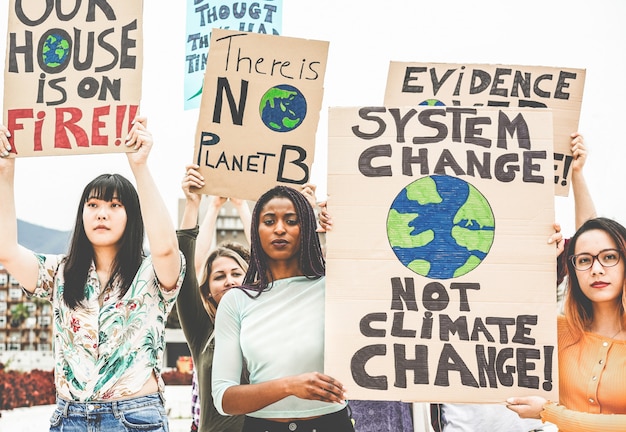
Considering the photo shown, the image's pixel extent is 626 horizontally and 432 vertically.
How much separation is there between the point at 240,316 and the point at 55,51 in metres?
1.40

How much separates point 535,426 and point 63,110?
8.02 ft

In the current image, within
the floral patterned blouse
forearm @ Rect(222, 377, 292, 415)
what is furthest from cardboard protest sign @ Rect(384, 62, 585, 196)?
forearm @ Rect(222, 377, 292, 415)

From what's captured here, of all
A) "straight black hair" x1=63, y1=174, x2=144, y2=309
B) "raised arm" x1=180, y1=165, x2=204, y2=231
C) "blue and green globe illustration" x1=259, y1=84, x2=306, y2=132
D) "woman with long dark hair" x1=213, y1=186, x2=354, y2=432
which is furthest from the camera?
"blue and green globe illustration" x1=259, y1=84, x2=306, y2=132

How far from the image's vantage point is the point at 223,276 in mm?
3645

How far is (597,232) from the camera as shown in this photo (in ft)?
8.83

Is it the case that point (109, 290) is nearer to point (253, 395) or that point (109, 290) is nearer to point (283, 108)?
point (253, 395)

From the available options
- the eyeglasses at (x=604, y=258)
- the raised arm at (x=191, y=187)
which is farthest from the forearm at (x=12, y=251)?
the eyeglasses at (x=604, y=258)

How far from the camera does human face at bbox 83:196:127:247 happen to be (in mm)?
2900

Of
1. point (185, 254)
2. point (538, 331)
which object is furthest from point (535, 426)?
point (185, 254)

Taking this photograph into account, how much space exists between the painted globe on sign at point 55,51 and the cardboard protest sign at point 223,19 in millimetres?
1315

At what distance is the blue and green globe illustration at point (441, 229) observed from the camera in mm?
2674

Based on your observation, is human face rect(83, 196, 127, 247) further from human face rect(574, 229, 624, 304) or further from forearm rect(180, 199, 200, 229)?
human face rect(574, 229, 624, 304)

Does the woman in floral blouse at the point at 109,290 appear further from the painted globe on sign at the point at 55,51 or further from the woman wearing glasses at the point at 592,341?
the woman wearing glasses at the point at 592,341

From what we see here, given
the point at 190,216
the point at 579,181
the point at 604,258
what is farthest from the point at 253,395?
the point at 579,181
